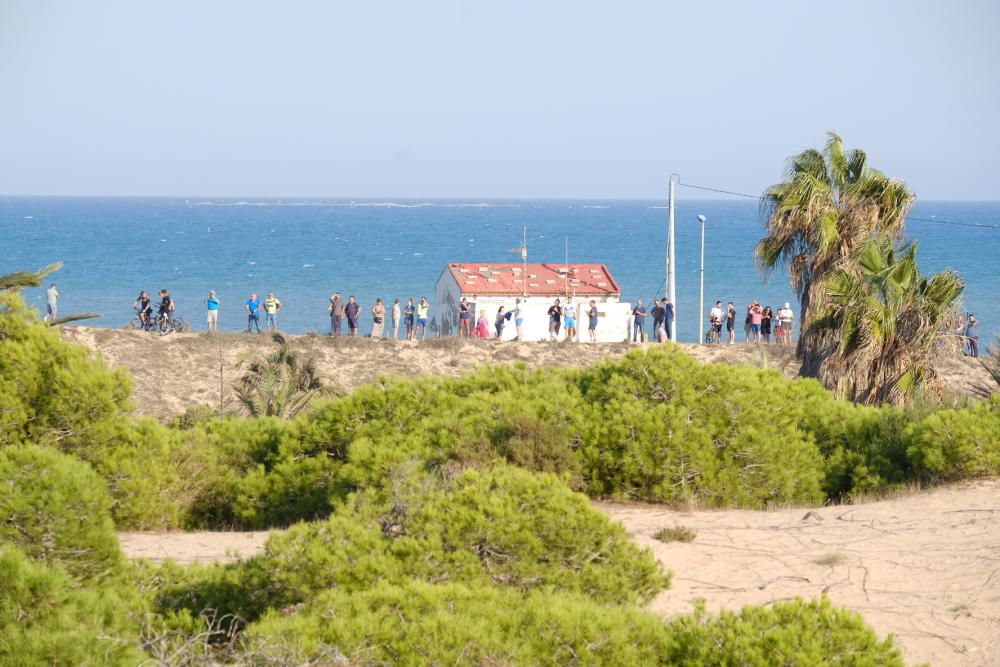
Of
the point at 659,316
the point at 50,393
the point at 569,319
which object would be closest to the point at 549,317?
the point at 569,319

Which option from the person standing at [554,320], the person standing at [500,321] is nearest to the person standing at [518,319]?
the person standing at [500,321]

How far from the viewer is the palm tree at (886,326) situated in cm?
1759

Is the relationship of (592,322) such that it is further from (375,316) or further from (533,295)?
(375,316)

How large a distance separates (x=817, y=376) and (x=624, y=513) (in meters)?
7.32

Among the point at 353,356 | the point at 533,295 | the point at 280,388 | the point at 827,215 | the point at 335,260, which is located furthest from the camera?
the point at 335,260

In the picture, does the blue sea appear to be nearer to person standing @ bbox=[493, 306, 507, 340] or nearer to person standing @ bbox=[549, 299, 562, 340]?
person standing @ bbox=[549, 299, 562, 340]

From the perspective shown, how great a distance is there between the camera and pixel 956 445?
12805 mm

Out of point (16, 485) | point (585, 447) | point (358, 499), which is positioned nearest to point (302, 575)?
point (358, 499)

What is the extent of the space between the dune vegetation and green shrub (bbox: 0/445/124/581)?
0.02 meters

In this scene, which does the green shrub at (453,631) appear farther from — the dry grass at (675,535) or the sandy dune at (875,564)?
the dry grass at (675,535)

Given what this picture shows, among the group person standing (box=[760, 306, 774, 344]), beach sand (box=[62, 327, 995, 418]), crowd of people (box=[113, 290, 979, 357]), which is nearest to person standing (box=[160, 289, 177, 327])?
crowd of people (box=[113, 290, 979, 357])

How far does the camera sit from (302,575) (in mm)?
7930

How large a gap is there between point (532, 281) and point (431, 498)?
104ft

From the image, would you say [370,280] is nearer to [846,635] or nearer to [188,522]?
[188,522]
